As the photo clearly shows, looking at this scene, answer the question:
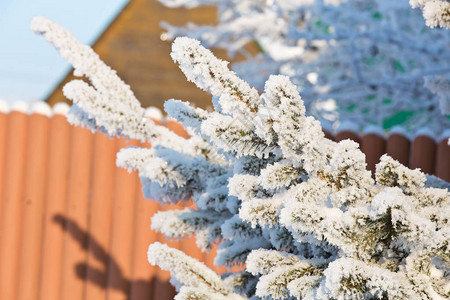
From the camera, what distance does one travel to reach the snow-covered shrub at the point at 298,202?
102 centimetres

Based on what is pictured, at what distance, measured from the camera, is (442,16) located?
4.12ft

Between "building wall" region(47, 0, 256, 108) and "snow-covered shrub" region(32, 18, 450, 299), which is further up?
"building wall" region(47, 0, 256, 108)

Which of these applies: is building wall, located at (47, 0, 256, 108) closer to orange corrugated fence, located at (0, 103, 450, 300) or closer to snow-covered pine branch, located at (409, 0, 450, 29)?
orange corrugated fence, located at (0, 103, 450, 300)

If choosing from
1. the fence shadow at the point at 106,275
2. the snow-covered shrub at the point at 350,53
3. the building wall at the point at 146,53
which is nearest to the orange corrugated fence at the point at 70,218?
the fence shadow at the point at 106,275

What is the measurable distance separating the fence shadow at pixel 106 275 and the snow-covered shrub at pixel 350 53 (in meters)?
1.50

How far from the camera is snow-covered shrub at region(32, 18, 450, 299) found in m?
1.02

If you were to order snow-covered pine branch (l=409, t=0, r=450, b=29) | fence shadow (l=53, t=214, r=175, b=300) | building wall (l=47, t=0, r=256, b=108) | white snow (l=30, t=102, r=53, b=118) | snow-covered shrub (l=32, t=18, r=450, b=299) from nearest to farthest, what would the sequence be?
snow-covered shrub (l=32, t=18, r=450, b=299) → snow-covered pine branch (l=409, t=0, r=450, b=29) → fence shadow (l=53, t=214, r=175, b=300) → white snow (l=30, t=102, r=53, b=118) → building wall (l=47, t=0, r=256, b=108)

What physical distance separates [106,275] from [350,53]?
2410 mm

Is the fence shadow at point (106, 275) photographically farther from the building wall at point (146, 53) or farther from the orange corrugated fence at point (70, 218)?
the building wall at point (146, 53)

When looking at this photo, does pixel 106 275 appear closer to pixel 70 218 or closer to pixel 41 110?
pixel 70 218

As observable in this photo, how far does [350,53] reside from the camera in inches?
156

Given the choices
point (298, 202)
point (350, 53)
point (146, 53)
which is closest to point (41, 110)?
point (350, 53)

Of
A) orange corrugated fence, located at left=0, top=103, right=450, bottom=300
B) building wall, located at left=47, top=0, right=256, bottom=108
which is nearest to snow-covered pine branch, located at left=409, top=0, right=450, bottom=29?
orange corrugated fence, located at left=0, top=103, right=450, bottom=300

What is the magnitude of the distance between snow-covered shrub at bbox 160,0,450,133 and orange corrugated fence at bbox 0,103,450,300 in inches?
24.9
